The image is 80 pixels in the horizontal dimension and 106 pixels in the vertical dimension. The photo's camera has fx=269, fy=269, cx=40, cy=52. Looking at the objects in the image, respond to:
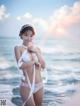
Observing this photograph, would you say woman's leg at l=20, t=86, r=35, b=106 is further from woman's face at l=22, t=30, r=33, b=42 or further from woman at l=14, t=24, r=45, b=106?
woman's face at l=22, t=30, r=33, b=42

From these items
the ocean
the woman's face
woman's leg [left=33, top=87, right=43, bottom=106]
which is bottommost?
woman's leg [left=33, top=87, right=43, bottom=106]

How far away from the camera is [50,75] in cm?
166

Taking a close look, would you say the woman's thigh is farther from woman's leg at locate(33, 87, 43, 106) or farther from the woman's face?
the woman's face

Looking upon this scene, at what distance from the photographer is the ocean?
1.65 m

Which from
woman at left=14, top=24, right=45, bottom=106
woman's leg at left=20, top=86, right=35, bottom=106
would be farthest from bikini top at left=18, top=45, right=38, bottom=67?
woman's leg at left=20, top=86, right=35, bottom=106

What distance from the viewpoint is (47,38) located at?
1682mm

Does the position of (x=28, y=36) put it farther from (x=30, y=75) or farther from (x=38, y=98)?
(x=38, y=98)

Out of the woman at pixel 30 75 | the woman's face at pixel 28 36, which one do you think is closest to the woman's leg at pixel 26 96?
the woman at pixel 30 75

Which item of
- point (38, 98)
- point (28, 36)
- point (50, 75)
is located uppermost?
point (28, 36)

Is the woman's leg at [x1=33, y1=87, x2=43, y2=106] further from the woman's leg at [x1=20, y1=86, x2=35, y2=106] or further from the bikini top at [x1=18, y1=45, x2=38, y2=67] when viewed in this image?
the bikini top at [x1=18, y1=45, x2=38, y2=67]

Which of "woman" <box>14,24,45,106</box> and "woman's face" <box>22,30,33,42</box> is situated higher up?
"woman's face" <box>22,30,33,42</box>

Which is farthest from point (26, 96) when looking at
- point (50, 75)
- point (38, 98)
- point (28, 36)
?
point (28, 36)

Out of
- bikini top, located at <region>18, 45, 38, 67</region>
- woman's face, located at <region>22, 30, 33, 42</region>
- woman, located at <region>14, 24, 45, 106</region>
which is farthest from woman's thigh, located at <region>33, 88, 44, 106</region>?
woman's face, located at <region>22, 30, 33, 42</region>

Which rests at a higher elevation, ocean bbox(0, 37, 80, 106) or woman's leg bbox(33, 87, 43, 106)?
ocean bbox(0, 37, 80, 106)
